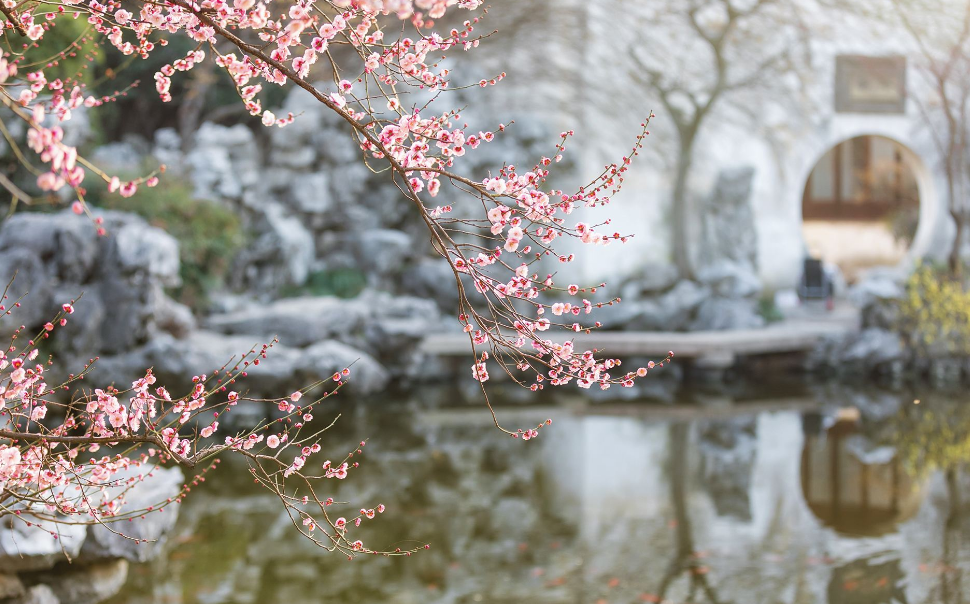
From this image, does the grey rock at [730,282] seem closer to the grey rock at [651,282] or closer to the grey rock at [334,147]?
the grey rock at [651,282]

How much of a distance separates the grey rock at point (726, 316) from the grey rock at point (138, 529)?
290 inches

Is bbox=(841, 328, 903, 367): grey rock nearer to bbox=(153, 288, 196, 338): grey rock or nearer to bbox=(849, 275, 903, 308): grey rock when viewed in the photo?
bbox=(849, 275, 903, 308): grey rock

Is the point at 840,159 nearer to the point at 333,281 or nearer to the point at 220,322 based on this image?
the point at 333,281

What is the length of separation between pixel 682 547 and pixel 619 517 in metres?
0.56

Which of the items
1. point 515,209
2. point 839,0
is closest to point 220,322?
point 515,209

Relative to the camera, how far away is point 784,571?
400cm

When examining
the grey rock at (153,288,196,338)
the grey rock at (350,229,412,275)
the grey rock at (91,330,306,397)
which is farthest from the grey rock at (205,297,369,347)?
the grey rock at (350,229,412,275)

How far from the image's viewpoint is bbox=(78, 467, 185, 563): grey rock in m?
3.53

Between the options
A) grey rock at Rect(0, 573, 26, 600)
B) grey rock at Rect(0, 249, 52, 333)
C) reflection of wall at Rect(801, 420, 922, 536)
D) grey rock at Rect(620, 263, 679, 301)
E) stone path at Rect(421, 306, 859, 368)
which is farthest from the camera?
grey rock at Rect(620, 263, 679, 301)

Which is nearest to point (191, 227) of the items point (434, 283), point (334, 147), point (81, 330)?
point (81, 330)

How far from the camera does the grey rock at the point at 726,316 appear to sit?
1023 centimetres

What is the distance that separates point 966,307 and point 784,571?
5.82 meters

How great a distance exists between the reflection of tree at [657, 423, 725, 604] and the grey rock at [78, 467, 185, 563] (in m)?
2.09

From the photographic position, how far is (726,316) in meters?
10.3
